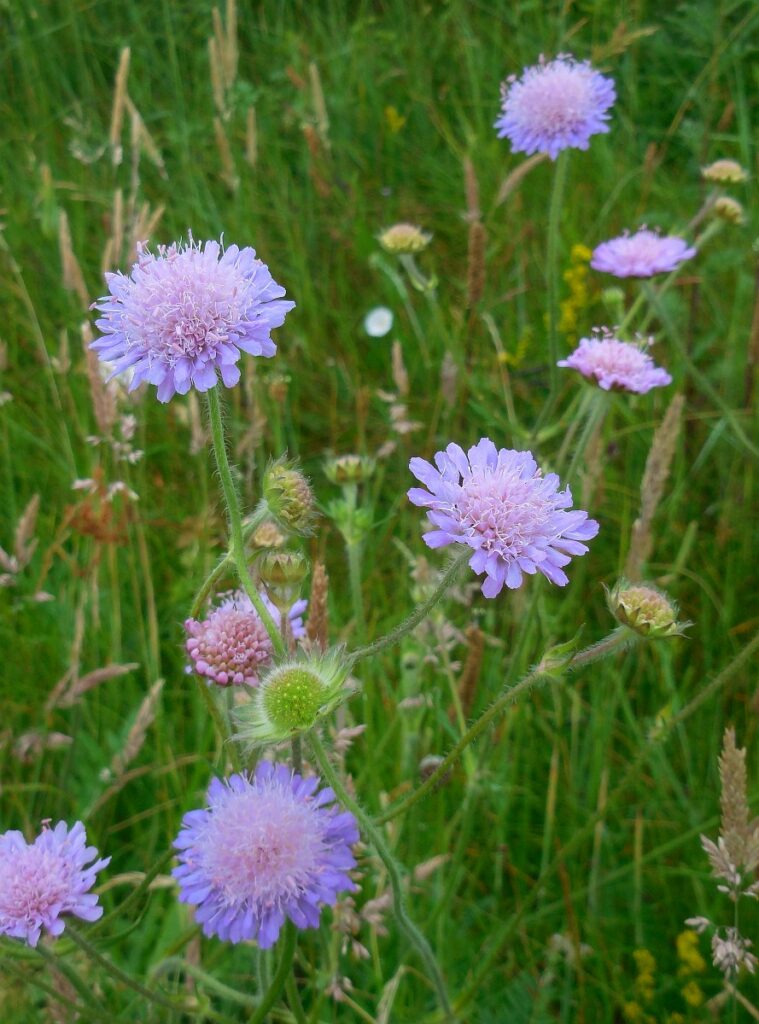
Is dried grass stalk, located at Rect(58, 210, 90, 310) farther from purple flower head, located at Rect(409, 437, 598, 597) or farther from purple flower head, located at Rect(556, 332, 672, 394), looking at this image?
purple flower head, located at Rect(409, 437, 598, 597)

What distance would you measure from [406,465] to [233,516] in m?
1.31

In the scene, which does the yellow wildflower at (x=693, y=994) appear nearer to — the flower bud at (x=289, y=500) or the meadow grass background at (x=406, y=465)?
the meadow grass background at (x=406, y=465)

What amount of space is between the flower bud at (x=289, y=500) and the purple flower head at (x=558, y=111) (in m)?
1.09

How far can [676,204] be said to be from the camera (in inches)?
113

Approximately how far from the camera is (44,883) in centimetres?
115

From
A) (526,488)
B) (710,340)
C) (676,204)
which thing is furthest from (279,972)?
(676,204)

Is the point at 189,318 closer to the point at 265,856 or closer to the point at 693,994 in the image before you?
the point at 265,856


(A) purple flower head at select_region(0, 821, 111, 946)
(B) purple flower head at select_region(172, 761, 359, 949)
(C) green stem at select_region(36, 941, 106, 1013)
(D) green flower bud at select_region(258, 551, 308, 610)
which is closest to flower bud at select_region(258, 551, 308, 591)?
(D) green flower bud at select_region(258, 551, 308, 610)

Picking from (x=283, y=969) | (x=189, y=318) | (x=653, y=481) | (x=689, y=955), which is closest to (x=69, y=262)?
(x=189, y=318)

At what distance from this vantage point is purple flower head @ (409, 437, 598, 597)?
3.46 ft

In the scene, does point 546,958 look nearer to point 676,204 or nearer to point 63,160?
point 676,204

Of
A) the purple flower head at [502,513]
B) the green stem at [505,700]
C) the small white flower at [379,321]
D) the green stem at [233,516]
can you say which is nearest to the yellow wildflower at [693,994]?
the green stem at [505,700]

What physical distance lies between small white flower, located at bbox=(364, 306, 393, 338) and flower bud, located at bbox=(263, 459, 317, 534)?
5.15 ft

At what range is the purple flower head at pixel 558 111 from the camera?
193 cm
